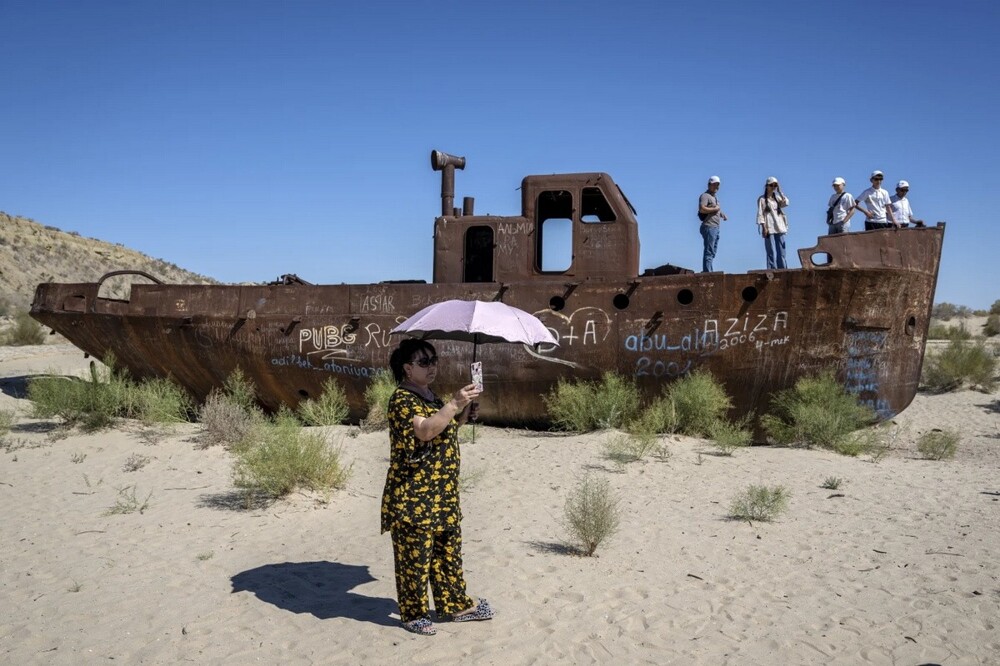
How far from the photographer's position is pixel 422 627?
4180mm

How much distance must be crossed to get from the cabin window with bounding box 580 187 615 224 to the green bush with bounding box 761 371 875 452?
10.0ft

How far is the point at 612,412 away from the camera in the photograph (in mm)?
9000

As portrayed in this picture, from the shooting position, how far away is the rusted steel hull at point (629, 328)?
29.0 feet

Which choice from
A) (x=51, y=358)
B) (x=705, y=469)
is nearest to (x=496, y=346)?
(x=705, y=469)

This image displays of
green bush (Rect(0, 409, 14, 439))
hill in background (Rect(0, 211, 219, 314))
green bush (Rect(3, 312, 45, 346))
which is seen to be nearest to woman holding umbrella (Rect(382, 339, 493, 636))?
green bush (Rect(0, 409, 14, 439))


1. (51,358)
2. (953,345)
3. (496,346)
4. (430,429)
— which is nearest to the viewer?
(430,429)

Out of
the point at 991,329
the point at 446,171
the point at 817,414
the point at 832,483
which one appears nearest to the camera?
the point at 832,483

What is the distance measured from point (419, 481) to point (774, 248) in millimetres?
7046

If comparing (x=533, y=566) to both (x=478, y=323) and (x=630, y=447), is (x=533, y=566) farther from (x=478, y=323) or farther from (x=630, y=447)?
(x=630, y=447)

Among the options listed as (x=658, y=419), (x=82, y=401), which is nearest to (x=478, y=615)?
(x=658, y=419)

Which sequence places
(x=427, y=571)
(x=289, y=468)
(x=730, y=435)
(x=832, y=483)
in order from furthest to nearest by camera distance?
(x=730, y=435)
(x=832, y=483)
(x=289, y=468)
(x=427, y=571)

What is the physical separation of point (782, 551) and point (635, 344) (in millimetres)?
3844

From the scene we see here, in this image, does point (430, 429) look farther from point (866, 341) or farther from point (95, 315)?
point (95, 315)

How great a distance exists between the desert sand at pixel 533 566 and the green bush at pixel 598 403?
1.41 feet
